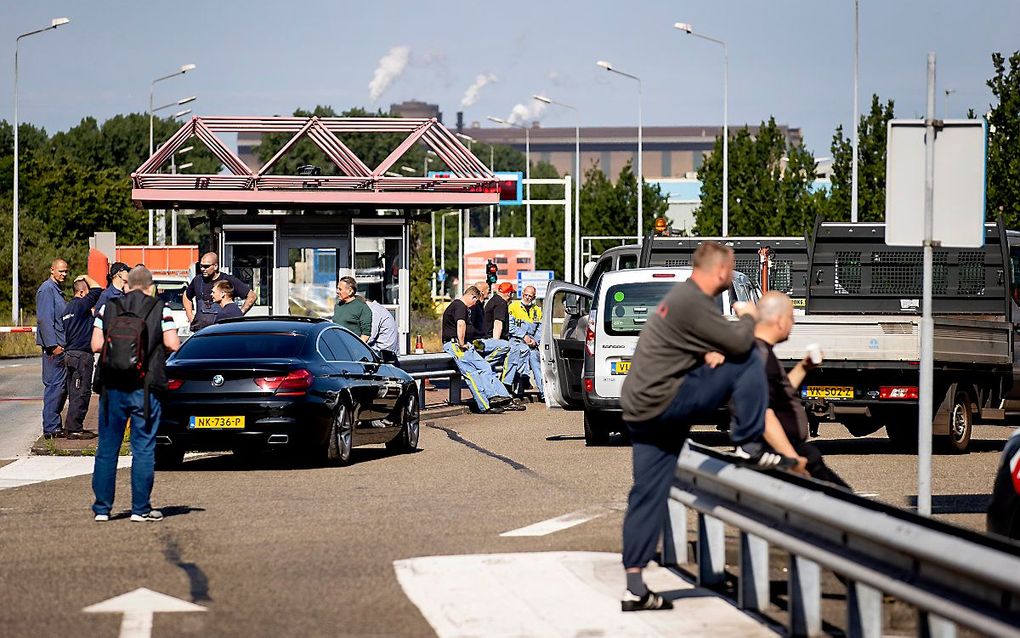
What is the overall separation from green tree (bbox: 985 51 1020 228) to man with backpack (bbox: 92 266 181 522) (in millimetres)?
29377

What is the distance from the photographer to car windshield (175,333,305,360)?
1622 centimetres

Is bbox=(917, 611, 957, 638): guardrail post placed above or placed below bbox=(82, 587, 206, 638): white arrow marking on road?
above

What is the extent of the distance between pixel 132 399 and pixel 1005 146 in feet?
102

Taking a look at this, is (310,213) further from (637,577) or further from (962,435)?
(637,577)

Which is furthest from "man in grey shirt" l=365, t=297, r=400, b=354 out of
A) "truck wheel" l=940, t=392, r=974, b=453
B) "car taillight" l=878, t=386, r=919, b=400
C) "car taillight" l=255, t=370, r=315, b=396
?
"truck wheel" l=940, t=392, r=974, b=453

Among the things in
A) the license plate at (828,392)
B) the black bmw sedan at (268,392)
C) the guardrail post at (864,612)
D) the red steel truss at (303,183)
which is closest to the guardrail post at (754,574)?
the guardrail post at (864,612)

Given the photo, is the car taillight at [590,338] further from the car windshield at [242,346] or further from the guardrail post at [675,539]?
the guardrail post at [675,539]

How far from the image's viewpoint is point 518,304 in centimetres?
2812

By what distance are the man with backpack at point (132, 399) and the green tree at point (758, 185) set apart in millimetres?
45766

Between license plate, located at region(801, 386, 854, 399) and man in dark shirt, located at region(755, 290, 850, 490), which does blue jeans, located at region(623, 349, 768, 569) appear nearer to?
man in dark shirt, located at region(755, 290, 850, 490)

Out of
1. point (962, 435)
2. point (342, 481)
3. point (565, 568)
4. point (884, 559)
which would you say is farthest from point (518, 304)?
point (884, 559)

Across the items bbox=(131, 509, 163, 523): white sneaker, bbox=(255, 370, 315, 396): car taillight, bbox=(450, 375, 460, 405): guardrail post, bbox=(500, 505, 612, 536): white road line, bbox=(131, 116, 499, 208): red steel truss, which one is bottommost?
bbox=(450, 375, 460, 405): guardrail post

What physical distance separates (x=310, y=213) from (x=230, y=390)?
12.4 meters

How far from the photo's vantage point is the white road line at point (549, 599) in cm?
809
